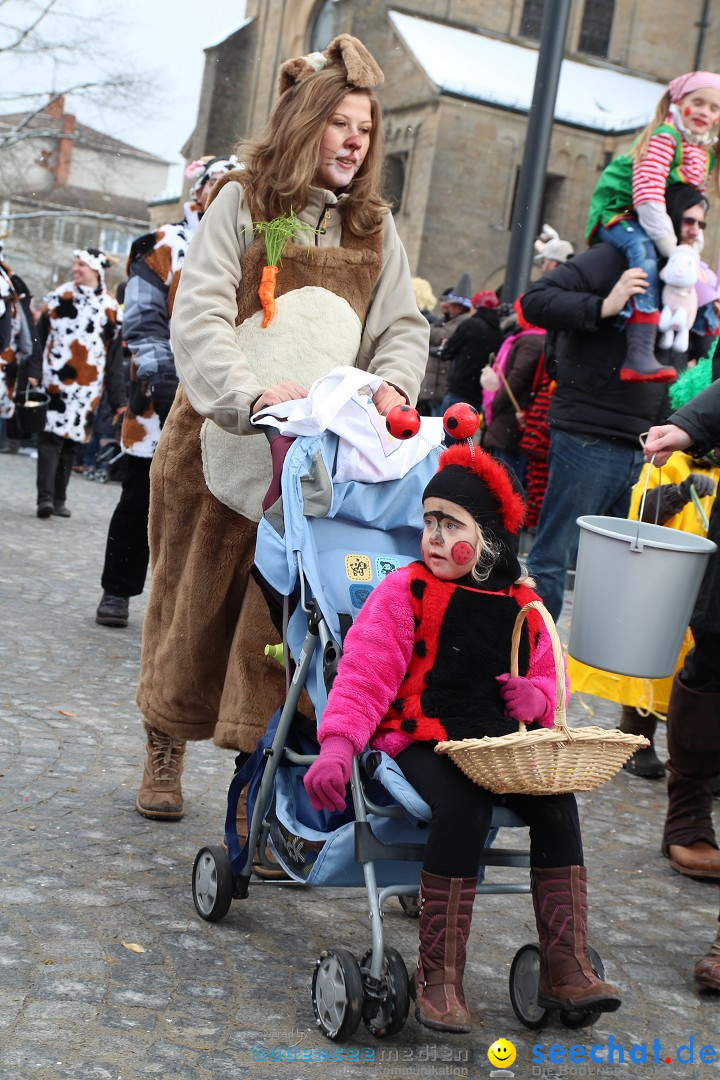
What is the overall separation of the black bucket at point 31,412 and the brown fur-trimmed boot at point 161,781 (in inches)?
307

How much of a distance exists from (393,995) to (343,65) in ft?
8.48

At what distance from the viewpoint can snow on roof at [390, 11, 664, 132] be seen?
3438cm

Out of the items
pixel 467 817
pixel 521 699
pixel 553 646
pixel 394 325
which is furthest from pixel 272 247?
pixel 467 817

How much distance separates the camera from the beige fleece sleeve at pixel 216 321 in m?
3.84

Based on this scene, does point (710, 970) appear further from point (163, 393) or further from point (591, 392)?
point (163, 393)

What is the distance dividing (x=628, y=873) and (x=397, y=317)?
6.74 ft

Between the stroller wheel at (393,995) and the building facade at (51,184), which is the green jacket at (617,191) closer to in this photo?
the stroller wheel at (393,995)

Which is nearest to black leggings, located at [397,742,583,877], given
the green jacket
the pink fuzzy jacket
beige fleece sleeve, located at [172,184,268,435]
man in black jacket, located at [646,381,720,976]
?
the pink fuzzy jacket

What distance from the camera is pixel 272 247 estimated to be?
13.5 feet

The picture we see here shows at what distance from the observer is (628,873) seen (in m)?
4.77

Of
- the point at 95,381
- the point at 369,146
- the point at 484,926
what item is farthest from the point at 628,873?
the point at 95,381

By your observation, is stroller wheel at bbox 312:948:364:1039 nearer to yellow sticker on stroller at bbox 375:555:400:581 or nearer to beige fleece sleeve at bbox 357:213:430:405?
yellow sticker on stroller at bbox 375:555:400:581

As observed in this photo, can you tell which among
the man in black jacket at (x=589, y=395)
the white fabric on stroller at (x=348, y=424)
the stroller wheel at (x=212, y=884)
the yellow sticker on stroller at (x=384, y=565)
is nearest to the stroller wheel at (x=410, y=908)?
the stroller wheel at (x=212, y=884)

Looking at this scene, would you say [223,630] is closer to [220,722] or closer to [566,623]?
[220,722]
